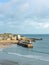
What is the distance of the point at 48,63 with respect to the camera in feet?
132

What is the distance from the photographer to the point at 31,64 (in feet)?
126

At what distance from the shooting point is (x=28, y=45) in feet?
268

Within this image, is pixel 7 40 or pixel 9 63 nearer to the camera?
pixel 9 63

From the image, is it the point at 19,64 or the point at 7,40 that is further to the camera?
the point at 7,40

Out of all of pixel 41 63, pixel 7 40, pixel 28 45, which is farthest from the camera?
pixel 7 40

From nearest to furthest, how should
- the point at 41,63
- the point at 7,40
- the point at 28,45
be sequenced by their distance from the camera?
the point at 41,63 < the point at 28,45 < the point at 7,40

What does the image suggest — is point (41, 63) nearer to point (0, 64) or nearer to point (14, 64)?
point (14, 64)

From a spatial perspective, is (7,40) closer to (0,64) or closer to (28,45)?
(28,45)

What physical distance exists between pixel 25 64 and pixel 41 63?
3.48 meters

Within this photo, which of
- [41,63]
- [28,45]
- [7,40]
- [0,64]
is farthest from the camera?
[7,40]

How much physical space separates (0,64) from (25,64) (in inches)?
177

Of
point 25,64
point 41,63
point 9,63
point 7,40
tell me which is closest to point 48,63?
point 41,63

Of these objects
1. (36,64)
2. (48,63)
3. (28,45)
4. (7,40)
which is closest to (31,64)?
(36,64)

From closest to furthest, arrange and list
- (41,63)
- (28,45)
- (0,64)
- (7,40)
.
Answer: (0,64)
(41,63)
(28,45)
(7,40)
